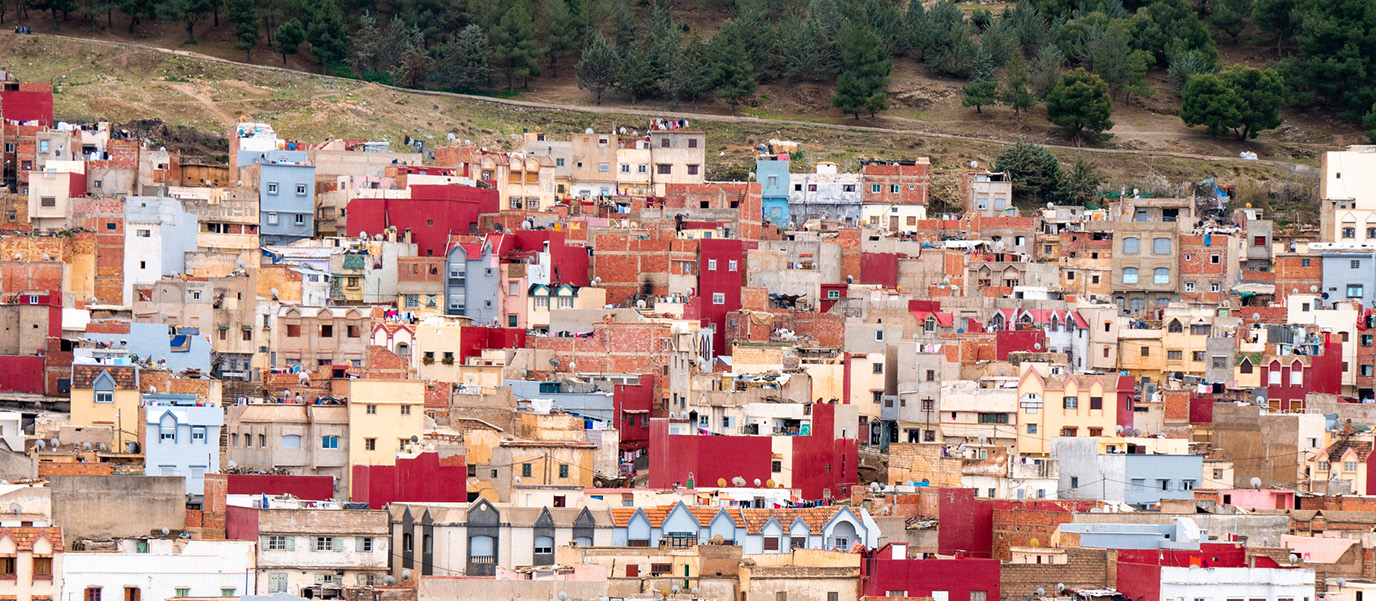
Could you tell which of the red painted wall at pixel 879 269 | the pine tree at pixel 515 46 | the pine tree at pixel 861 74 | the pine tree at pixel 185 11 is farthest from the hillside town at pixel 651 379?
the pine tree at pixel 861 74

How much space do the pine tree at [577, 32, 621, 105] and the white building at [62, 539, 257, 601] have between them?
61.6 metres

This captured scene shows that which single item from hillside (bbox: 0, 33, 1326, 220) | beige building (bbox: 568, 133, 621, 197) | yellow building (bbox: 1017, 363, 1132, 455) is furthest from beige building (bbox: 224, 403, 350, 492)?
hillside (bbox: 0, 33, 1326, 220)

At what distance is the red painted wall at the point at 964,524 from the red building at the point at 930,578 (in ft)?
18.0

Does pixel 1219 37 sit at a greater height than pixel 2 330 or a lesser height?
greater

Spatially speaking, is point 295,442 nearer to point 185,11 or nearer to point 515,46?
point 515,46

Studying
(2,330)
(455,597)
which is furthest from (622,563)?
(2,330)

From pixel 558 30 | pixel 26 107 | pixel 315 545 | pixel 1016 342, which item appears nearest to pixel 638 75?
pixel 558 30

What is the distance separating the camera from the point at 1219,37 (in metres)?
121

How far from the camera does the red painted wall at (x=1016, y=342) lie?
72.6 metres

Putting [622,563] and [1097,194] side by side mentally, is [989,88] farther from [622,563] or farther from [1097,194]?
[622,563]

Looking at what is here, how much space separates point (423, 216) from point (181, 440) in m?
22.3

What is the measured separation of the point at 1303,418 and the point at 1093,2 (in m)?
56.2

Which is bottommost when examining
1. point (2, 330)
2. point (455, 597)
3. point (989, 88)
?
point (455, 597)

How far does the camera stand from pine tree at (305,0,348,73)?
109 m
